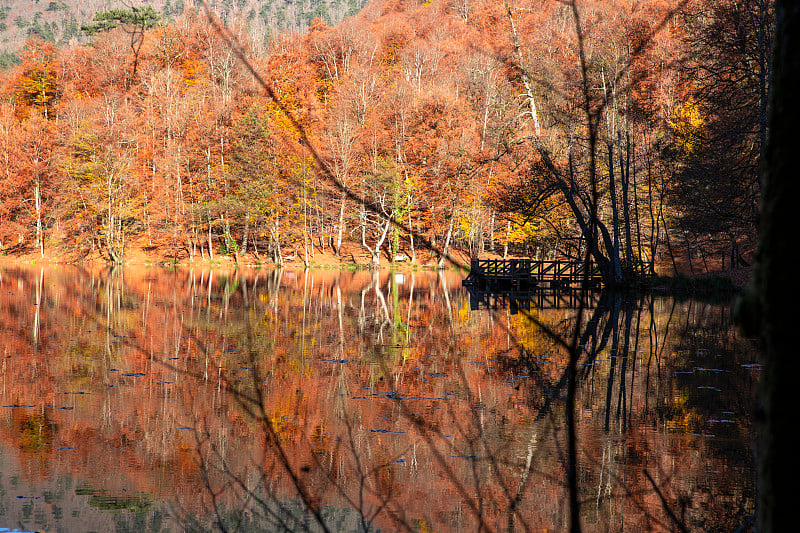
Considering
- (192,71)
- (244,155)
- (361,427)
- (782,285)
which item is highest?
(192,71)

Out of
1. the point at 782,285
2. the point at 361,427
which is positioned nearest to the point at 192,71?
the point at 361,427

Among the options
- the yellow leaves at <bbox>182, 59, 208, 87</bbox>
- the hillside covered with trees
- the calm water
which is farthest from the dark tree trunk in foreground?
the yellow leaves at <bbox>182, 59, 208, 87</bbox>

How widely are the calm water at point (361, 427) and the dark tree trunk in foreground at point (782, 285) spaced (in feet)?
4.25

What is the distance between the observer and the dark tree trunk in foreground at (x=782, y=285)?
1.18 meters

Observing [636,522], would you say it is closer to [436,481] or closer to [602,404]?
[436,481]

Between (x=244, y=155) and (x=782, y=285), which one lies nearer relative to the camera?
(x=782, y=285)

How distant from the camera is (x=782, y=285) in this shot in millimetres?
1186

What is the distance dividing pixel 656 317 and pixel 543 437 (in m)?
12.9

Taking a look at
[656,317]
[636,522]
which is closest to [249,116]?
[656,317]

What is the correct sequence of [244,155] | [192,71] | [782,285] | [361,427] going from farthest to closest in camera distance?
[192,71] → [244,155] → [361,427] → [782,285]

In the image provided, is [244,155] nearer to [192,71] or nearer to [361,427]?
[192,71]

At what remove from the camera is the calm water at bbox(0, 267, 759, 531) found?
17.3ft

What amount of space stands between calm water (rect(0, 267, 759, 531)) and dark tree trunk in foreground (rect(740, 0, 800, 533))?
1296mm

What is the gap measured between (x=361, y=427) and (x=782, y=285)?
6626mm
